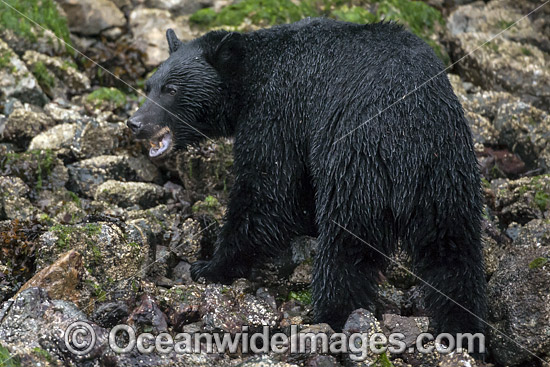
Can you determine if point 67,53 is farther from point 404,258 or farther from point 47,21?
point 404,258

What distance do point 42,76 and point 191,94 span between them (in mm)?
3675

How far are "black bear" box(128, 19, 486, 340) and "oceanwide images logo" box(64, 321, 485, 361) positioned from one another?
185 mm

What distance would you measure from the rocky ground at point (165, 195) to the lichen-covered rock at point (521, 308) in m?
0.01

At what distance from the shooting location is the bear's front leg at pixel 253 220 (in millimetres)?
6008

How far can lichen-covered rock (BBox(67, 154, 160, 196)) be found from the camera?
7.64 m

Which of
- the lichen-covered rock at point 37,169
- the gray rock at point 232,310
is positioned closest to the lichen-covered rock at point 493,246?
the gray rock at point 232,310

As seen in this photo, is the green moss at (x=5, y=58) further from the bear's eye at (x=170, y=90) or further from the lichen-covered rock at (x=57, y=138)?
the bear's eye at (x=170, y=90)

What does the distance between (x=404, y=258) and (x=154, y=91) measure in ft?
8.71

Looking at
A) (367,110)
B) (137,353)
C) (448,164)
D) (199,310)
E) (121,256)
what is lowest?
(137,353)

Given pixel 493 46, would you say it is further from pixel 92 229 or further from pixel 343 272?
pixel 92 229

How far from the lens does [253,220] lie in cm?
612

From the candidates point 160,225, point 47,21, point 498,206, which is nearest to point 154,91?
point 160,225

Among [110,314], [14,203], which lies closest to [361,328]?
[110,314]

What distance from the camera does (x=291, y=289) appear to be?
→ 6.24 meters
